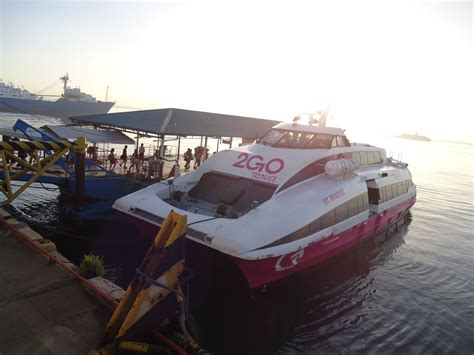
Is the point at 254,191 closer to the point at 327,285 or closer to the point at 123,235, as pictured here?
the point at 327,285

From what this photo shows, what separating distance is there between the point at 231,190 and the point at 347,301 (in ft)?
19.3

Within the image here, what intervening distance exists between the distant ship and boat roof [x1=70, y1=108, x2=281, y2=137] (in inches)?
3472

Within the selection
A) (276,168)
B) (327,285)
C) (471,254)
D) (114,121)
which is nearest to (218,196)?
(276,168)

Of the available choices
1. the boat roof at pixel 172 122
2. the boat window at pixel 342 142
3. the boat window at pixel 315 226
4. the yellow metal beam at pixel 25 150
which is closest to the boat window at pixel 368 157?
the boat window at pixel 342 142

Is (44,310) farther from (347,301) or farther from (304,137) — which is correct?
(304,137)

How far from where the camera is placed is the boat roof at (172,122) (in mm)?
20839

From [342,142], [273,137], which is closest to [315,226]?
[273,137]

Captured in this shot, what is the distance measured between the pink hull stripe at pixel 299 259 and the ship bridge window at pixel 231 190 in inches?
90.8

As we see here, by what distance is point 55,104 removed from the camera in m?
105

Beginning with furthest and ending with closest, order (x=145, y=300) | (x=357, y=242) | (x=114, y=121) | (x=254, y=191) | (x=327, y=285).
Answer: (x=114, y=121), (x=357, y=242), (x=327, y=285), (x=254, y=191), (x=145, y=300)

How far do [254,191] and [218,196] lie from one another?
1.38 m

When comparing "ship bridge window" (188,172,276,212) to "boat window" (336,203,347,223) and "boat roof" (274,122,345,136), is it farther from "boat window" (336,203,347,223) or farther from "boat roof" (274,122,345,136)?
"boat roof" (274,122,345,136)

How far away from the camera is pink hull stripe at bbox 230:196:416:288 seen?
997 cm

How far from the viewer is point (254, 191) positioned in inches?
496
